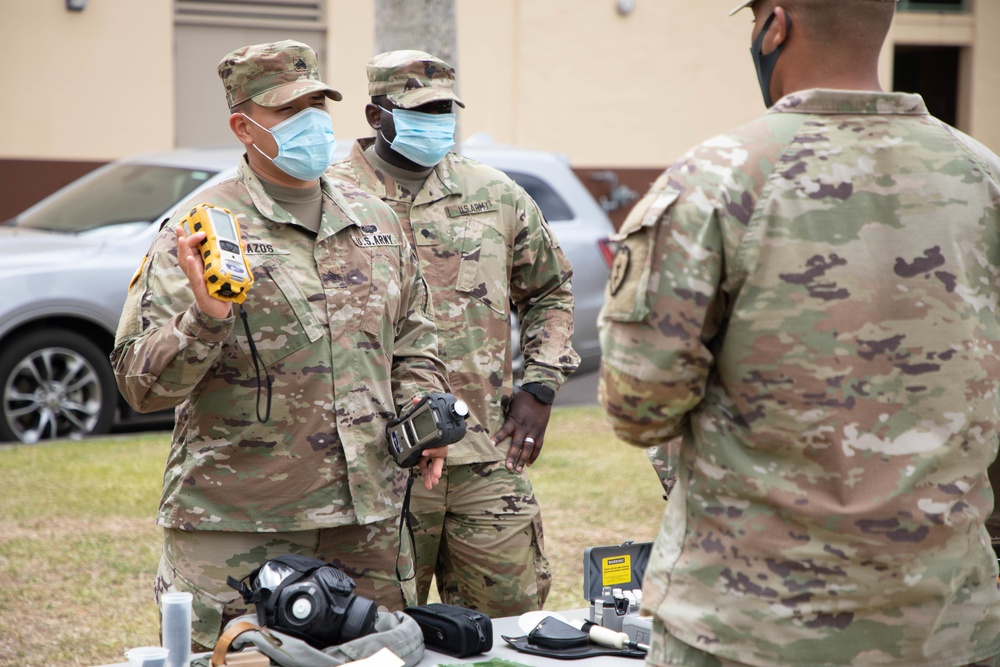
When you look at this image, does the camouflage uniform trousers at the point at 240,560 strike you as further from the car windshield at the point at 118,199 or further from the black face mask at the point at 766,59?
the car windshield at the point at 118,199

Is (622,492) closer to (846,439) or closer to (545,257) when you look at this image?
(545,257)

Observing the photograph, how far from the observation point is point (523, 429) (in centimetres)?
380

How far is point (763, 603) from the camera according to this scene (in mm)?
2035

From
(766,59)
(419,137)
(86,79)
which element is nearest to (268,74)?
(419,137)

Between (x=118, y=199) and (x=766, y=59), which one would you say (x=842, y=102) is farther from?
(x=118, y=199)

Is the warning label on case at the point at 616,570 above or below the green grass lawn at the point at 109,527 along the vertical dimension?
above

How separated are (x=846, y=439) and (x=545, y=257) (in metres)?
2.09

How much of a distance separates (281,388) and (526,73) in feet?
38.6

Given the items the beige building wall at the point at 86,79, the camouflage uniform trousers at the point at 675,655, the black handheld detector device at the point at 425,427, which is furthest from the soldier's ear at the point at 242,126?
the beige building wall at the point at 86,79

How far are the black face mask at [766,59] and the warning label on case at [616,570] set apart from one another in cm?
149

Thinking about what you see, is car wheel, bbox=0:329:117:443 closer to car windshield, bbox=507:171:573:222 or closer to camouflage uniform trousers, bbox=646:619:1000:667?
car windshield, bbox=507:171:573:222

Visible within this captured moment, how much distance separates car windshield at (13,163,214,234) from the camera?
809 cm

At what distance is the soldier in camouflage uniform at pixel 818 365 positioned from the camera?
2.03 m

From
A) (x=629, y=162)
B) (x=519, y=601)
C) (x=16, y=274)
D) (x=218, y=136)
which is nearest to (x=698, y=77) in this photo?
(x=629, y=162)
